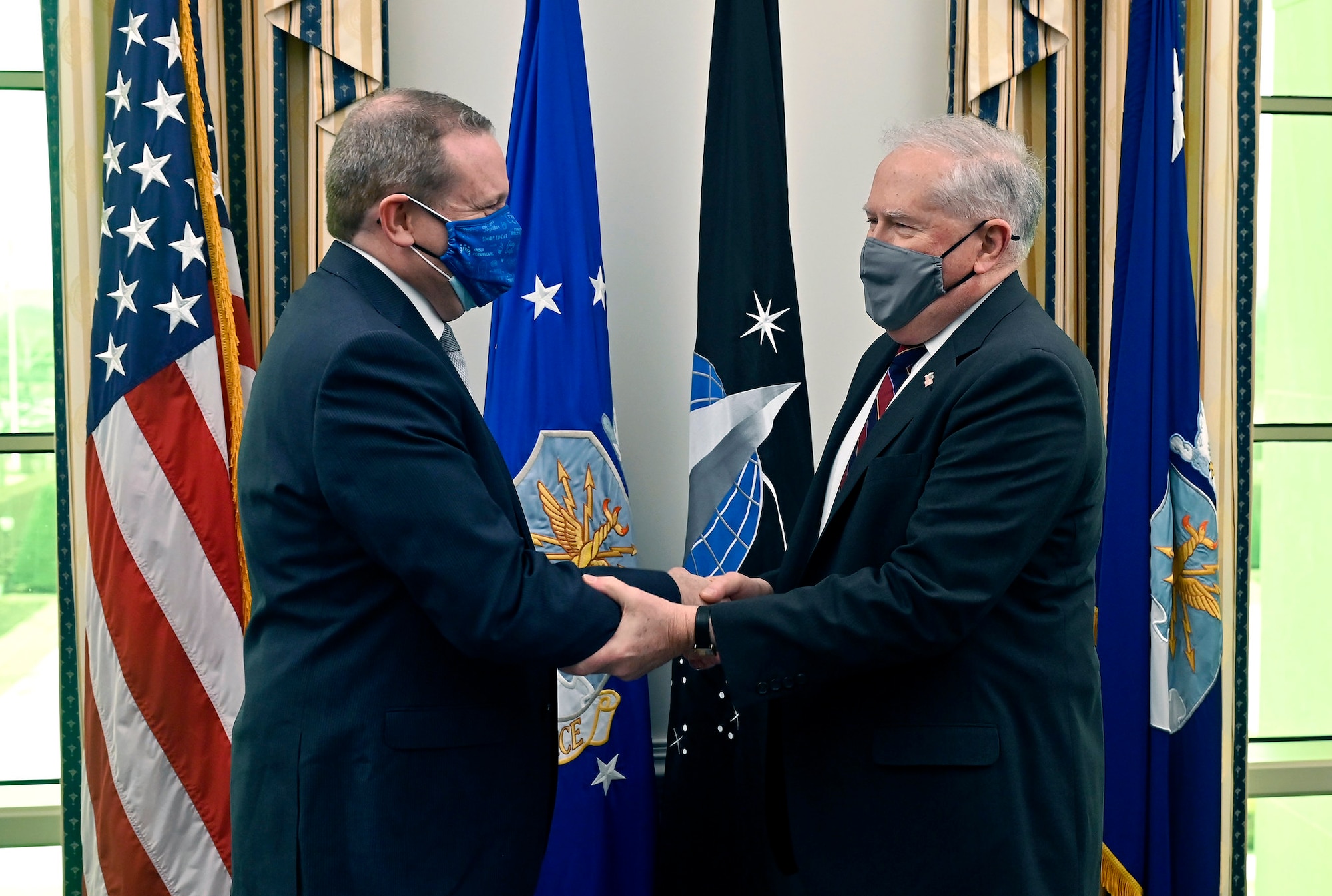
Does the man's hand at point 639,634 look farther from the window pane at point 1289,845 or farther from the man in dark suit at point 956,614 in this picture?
the window pane at point 1289,845

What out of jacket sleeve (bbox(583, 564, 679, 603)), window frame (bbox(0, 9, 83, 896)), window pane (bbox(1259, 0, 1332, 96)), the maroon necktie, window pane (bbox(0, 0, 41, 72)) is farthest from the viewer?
window pane (bbox(1259, 0, 1332, 96))

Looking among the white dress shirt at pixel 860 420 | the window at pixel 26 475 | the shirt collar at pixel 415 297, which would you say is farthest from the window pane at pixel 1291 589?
the window at pixel 26 475

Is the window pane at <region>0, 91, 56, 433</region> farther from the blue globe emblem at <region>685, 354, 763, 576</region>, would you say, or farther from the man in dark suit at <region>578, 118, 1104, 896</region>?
the man in dark suit at <region>578, 118, 1104, 896</region>

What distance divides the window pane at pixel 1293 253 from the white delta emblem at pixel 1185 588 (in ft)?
2.71

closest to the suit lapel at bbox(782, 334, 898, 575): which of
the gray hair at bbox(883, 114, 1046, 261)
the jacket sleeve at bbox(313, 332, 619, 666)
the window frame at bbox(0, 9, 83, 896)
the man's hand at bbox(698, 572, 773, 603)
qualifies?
the man's hand at bbox(698, 572, 773, 603)

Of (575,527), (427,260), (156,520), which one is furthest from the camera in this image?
(575,527)

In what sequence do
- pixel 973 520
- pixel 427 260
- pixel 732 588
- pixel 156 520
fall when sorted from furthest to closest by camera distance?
pixel 156 520 < pixel 732 588 < pixel 427 260 < pixel 973 520

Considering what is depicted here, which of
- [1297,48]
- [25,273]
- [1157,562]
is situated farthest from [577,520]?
[1297,48]

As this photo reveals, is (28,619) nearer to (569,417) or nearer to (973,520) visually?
(569,417)

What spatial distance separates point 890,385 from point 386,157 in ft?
3.17

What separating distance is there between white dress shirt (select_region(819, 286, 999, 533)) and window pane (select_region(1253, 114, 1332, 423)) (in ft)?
6.32

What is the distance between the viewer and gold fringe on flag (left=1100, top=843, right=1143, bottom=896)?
9.03 feet

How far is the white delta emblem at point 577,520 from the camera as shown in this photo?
8.59 feet

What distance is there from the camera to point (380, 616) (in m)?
1.60
